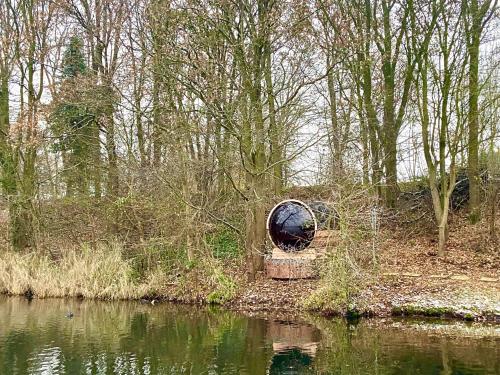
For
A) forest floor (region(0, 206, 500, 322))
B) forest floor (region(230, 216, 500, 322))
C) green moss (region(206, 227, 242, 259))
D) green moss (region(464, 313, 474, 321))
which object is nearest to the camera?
green moss (region(464, 313, 474, 321))

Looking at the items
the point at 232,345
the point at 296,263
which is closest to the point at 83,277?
the point at 296,263

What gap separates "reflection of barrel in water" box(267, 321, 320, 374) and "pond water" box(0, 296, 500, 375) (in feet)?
0.06

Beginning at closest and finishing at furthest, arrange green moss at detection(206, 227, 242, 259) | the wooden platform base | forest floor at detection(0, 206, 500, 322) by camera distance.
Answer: forest floor at detection(0, 206, 500, 322) < the wooden platform base < green moss at detection(206, 227, 242, 259)

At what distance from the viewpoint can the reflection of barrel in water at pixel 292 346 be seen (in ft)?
30.6

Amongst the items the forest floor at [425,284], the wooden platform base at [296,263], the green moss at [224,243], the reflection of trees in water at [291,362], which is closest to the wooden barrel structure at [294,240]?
the wooden platform base at [296,263]

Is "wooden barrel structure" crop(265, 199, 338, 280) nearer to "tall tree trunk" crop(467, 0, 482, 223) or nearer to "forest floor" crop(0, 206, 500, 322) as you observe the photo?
"forest floor" crop(0, 206, 500, 322)

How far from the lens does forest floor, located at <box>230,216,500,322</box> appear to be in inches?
491

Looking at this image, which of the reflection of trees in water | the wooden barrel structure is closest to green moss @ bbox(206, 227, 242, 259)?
the wooden barrel structure

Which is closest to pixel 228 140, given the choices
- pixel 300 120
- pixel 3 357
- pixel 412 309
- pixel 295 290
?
pixel 300 120

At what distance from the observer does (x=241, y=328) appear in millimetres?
12266

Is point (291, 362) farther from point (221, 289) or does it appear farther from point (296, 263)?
point (296, 263)

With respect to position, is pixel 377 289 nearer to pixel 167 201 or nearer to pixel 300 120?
pixel 300 120

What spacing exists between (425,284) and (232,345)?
5427 mm

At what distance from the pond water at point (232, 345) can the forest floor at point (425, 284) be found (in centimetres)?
58
